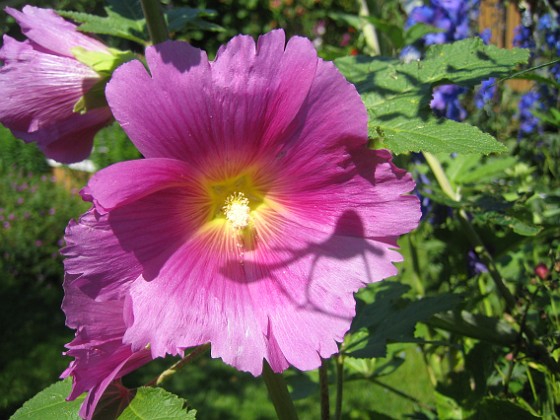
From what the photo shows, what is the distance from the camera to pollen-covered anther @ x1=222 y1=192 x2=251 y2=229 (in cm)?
76

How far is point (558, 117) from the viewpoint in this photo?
1695 mm

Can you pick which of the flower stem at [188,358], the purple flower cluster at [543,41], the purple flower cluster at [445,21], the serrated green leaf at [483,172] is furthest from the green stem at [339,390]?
the purple flower cluster at [543,41]

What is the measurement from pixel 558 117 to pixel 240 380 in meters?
2.49

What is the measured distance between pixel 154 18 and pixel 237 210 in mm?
291

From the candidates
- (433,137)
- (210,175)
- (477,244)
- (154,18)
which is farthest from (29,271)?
(433,137)

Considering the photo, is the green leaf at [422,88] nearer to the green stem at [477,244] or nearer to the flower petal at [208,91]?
the flower petal at [208,91]

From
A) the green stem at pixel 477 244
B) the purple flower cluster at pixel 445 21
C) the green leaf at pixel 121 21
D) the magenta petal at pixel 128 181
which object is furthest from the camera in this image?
the purple flower cluster at pixel 445 21

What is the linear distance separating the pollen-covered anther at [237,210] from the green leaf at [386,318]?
0.39 metres

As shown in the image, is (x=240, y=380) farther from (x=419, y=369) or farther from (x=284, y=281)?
(x=284, y=281)

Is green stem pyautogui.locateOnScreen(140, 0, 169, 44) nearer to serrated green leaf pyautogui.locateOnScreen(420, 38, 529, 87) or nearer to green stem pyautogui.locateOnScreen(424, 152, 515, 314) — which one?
serrated green leaf pyautogui.locateOnScreen(420, 38, 529, 87)

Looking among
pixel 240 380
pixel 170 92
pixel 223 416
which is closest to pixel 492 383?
pixel 170 92

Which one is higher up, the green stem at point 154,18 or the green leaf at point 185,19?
the green stem at point 154,18

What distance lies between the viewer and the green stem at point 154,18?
818mm

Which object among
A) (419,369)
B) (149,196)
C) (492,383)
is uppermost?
(149,196)
